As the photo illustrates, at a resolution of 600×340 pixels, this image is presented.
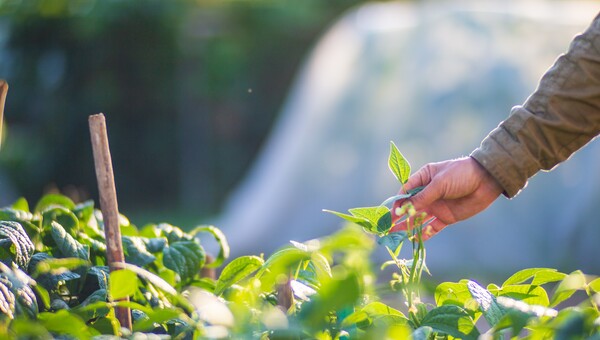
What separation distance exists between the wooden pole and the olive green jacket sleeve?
1.83ft

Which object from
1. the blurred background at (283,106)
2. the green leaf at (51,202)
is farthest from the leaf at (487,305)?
the blurred background at (283,106)

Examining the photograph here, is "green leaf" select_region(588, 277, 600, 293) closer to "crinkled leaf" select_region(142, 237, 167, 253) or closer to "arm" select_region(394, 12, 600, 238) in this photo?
"arm" select_region(394, 12, 600, 238)

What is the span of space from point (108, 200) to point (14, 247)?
0.11 metres

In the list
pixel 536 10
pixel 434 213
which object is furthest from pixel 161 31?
pixel 434 213

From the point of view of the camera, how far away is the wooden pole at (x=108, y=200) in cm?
95

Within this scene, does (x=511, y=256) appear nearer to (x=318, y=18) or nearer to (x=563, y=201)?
(x=563, y=201)

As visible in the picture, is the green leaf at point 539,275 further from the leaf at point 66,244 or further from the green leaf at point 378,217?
the leaf at point 66,244

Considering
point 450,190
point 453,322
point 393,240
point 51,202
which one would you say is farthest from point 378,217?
point 51,202

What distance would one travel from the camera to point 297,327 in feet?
2.39

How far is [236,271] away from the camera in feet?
3.21

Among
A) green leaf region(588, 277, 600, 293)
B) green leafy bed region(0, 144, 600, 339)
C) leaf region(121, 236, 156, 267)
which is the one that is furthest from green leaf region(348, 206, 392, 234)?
leaf region(121, 236, 156, 267)

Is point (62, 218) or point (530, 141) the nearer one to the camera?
point (62, 218)

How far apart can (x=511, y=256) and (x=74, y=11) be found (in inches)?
228

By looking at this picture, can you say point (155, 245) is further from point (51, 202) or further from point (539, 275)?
point (539, 275)
